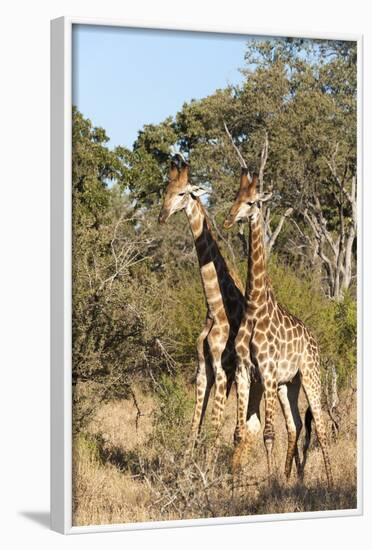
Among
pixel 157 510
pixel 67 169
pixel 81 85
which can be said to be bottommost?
pixel 157 510

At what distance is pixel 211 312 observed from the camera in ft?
37.8

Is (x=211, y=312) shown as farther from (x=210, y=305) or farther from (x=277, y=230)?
(x=277, y=230)

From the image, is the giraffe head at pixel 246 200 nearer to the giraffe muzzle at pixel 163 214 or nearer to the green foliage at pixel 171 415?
the giraffe muzzle at pixel 163 214

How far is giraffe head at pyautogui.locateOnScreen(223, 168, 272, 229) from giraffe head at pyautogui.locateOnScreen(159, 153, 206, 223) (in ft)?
0.98

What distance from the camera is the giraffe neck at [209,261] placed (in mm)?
11477

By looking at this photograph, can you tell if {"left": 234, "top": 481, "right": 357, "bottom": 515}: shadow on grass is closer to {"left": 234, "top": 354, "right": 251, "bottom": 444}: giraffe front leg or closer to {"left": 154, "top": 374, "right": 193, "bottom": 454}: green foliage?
→ {"left": 234, "top": 354, "right": 251, "bottom": 444}: giraffe front leg

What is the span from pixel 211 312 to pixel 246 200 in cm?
94

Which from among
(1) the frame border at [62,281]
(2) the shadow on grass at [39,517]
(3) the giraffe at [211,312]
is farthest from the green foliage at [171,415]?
(2) the shadow on grass at [39,517]

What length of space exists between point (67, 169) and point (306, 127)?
241cm

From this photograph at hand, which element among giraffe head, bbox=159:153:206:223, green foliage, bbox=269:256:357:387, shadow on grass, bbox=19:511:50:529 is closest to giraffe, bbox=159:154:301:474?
giraffe head, bbox=159:153:206:223

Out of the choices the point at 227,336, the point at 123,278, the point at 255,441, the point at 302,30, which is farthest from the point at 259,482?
the point at 302,30

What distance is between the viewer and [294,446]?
1177 cm

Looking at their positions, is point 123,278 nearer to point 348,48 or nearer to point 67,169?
point 67,169

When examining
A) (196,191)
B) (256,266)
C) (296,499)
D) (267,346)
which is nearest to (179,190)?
(196,191)
